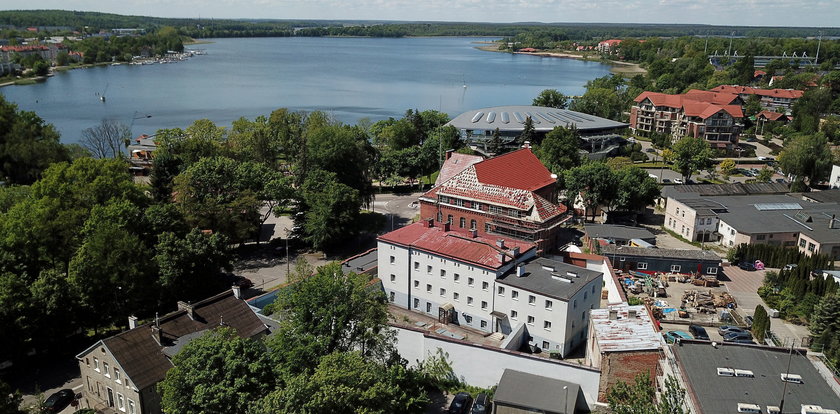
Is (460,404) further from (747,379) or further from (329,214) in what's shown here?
(329,214)

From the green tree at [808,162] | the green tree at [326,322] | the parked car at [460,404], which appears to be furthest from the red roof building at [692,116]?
the green tree at [326,322]

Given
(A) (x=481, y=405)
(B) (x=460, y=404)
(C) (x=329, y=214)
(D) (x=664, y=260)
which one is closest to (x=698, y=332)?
(D) (x=664, y=260)

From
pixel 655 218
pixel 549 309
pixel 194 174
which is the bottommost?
pixel 655 218

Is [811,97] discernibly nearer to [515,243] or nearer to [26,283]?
[515,243]

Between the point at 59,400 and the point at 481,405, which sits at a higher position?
the point at 481,405

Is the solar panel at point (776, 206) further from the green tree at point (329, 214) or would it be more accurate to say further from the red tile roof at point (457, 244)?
the green tree at point (329, 214)

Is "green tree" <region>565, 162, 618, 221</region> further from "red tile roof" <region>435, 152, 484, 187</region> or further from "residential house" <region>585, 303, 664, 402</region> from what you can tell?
"residential house" <region>585, 303, 664, 402</region>

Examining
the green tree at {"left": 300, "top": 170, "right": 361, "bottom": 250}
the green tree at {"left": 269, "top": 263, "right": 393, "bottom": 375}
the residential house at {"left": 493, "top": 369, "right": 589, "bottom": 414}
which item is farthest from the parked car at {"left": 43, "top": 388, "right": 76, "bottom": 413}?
the green tree at {"left": 300, "top": 170, "right": 361, "bottom": 250}

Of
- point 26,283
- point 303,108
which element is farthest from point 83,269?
point 303,108
